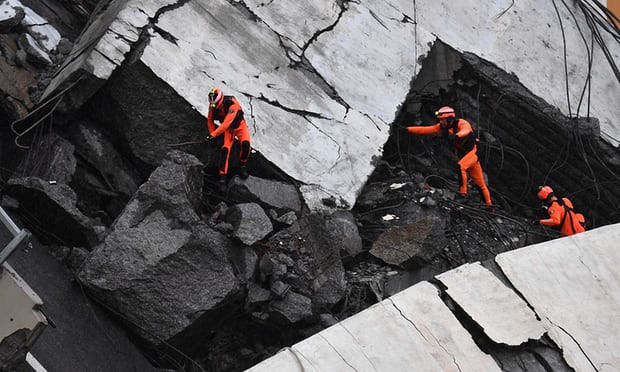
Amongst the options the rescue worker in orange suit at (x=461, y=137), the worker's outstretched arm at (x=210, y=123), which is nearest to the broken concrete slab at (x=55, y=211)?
the worker's outstretched arm at (x=210, y=123)

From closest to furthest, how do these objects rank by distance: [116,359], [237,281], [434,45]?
[116,359], [237,281], [434,45]

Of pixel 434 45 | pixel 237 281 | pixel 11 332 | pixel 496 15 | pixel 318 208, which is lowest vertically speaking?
pixel 11 332

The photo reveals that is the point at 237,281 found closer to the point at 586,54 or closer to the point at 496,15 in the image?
the point at 496,15

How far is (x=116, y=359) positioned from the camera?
5.69 metres

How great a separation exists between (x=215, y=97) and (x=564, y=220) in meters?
4.31

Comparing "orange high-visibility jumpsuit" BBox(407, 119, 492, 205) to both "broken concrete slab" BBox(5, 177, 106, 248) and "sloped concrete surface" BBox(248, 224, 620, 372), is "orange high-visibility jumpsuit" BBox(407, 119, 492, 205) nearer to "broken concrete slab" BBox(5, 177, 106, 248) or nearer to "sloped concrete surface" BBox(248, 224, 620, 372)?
"sloped concrete surface" BBox(248, 224, 620, 372)

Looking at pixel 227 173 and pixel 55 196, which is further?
pixel 227 173

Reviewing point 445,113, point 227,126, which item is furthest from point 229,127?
point 445,113

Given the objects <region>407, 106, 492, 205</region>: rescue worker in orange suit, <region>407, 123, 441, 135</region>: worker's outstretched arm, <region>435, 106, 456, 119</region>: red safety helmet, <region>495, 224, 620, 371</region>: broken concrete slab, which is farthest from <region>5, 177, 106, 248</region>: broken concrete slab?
<region>435, 106, 456, 119</region>: red safety helmet

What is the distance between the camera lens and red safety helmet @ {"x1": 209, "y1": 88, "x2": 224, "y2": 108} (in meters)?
7.05

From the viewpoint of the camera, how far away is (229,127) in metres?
7.08

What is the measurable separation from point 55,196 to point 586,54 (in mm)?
7286

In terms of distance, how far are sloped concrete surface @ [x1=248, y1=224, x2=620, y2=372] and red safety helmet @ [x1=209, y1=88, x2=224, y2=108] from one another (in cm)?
330

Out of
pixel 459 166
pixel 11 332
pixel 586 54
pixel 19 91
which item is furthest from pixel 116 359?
pixel 586 54
